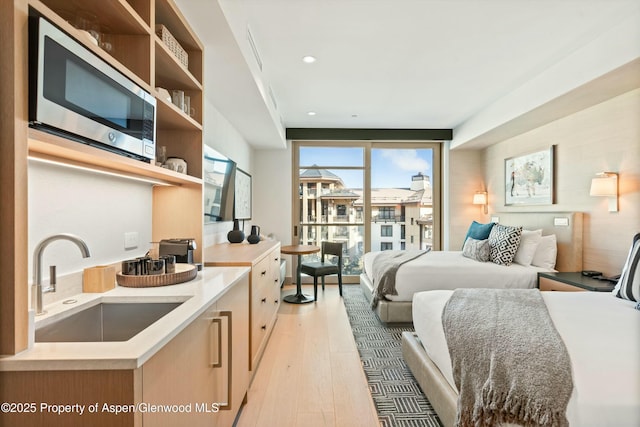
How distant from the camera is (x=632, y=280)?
2213mm

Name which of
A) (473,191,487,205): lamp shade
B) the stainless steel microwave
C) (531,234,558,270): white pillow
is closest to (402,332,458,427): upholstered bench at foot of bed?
the stainless steel microwave

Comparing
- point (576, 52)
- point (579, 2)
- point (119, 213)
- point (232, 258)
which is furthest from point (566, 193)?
point (119, 213)

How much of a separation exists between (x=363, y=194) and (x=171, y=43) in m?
4.28

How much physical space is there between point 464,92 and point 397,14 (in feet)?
6.17

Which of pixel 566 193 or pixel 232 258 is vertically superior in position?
pixel 566 193

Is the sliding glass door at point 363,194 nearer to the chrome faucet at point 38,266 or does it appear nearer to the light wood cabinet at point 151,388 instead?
the light wood cabinet at point 151,388

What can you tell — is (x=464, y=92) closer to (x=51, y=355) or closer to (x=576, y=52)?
(x=576, y=52)

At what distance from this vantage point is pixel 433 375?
1.88m

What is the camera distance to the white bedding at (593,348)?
1.19 meters

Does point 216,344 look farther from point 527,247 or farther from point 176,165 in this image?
point 527,247

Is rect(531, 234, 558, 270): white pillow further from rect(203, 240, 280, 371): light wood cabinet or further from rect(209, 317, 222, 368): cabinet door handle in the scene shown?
rect(209, 317, 222, 368): cabinet door handle

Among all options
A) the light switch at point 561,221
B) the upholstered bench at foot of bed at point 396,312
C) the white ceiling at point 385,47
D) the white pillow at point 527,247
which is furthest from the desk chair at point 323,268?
the light switch at point 561,221

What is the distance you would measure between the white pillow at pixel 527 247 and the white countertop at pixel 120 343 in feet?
11.2

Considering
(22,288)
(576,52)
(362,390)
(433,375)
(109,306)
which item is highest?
(576,52)
